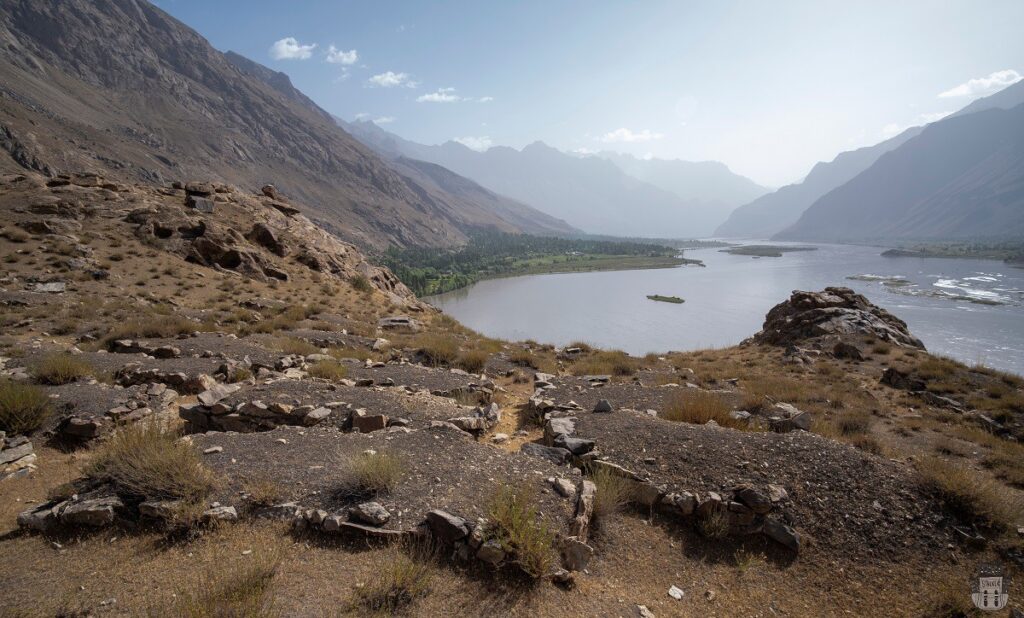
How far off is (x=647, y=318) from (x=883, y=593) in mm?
42913

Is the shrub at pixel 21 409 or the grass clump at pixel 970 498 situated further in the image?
the shrub at pixel 21 409

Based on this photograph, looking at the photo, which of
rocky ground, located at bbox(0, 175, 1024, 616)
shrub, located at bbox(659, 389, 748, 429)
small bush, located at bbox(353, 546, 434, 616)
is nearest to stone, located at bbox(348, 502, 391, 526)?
rocky ground, located at bbox(0, 175, 1024, 616)

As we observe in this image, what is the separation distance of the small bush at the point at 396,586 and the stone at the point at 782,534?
387cm

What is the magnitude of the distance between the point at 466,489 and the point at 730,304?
177 ft

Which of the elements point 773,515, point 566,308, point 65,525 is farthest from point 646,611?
point 566,308

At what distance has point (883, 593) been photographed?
179 inches

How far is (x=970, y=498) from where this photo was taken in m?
5.19

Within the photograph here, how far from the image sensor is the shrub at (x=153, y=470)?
456 cm

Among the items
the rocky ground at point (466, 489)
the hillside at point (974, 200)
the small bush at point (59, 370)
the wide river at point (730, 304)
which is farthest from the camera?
the hillside at point (974, 200)

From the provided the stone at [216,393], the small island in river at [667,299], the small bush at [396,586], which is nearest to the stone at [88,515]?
the stone at [216,393]

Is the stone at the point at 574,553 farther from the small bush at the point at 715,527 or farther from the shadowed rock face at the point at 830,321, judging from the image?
the shadowed rock face at the point at 830,321

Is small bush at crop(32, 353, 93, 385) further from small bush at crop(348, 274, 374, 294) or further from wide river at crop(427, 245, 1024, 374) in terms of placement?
wide river at crop(427, 245, 1024, 374)

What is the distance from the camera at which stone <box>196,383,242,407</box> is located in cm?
688

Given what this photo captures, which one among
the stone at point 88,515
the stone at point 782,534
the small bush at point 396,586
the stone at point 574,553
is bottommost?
the stone at point 782,534
